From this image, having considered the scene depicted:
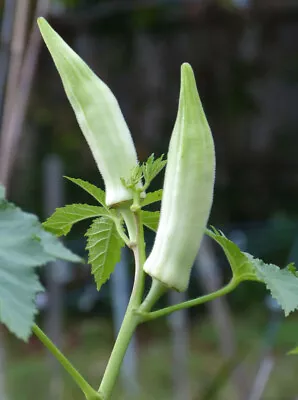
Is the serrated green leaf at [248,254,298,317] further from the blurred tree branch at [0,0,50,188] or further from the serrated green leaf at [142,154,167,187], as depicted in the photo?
the blurred tree branch at [0,0,50,188]

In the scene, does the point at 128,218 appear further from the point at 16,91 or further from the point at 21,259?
the point at 16,91

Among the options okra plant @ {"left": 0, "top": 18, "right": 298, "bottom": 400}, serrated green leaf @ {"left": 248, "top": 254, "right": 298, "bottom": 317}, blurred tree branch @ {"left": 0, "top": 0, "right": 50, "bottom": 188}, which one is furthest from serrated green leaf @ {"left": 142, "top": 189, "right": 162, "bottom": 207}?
blurred tree branch @ {"left": 0, "top": 0, "right": 50, "bottom": 188}

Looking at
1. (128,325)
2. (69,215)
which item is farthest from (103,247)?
(128,325)

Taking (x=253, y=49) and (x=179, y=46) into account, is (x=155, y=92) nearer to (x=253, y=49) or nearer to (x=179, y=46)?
(x=179, y=46)

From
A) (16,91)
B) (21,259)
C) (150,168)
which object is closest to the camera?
(21,259)

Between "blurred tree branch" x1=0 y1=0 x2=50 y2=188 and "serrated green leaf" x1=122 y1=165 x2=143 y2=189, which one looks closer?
"serrated green leaf" x1=122 y1=165 x2=143 y2=189

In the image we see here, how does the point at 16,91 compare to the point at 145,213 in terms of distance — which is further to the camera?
the point at 16,91

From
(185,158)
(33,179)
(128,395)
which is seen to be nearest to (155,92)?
(33,179)
